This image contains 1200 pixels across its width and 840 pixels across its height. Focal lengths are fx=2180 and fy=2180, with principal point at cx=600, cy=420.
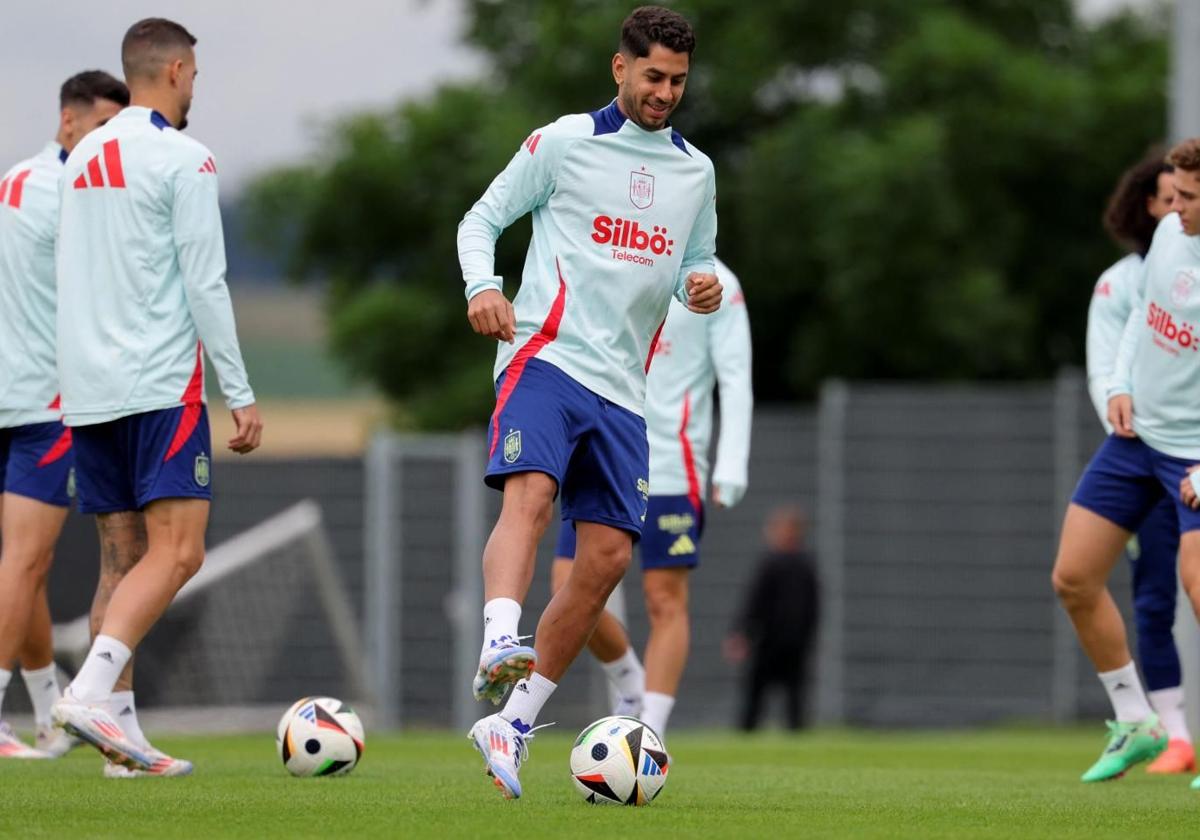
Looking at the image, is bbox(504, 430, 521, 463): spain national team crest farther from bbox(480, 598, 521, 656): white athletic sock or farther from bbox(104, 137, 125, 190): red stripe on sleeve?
bbox(104, 137, 125, 190): red stripe on sleeve

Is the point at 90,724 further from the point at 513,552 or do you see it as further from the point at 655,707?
the point at 655,707

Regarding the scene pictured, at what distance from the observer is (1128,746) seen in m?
9.26

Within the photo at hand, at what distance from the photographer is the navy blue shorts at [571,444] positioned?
689cm

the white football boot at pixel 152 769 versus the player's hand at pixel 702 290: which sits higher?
the player's hand at pixel 702 290

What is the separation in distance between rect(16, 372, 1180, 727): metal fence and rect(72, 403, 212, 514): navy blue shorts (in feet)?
38.2

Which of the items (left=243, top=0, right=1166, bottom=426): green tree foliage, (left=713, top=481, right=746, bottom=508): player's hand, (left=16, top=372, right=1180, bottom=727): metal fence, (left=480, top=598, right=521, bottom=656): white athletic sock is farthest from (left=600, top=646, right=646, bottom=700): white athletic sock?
(left=243, top=0, right=1166, bottom=426): green tree foliage

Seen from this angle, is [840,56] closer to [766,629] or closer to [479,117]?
[479,117]

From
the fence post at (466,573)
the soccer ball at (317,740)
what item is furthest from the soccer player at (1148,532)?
the fence post at (466,573)

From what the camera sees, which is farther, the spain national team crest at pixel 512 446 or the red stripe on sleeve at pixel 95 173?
the red stripe on sleeve at pixel 95 173

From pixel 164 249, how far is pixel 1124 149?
22.1 metres

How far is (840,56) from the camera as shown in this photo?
29.2 meters

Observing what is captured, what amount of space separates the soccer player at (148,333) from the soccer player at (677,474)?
243cm

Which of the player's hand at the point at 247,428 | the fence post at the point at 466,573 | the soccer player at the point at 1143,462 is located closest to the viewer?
the player's hand at the point at 247,428

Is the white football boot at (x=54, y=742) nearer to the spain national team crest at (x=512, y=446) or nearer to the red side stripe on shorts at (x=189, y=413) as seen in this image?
the red side stripe on shorts at (x=189, y=413)
